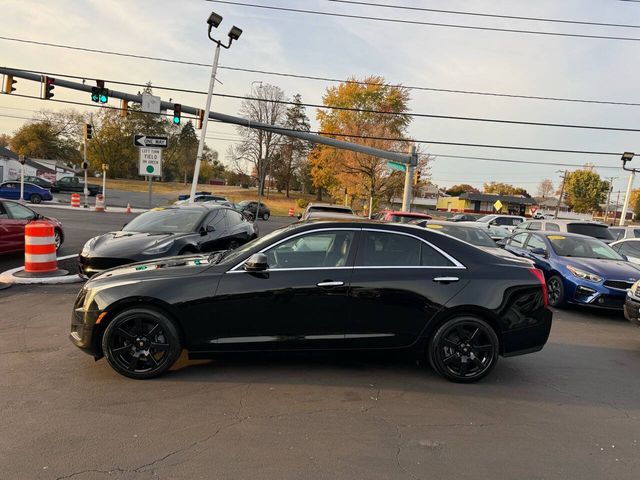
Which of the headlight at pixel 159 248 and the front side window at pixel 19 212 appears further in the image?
the front side window at pixel 19 212

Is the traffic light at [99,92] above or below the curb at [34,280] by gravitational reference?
above

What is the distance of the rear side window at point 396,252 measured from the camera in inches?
167

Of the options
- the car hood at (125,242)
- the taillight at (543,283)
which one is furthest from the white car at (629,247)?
the car hood at (125,242)

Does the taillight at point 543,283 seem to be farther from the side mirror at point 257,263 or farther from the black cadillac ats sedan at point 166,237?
the black cadillac ats sedan at point 166,237

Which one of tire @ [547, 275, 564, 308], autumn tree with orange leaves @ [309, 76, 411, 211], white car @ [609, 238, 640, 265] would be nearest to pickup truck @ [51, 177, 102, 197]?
autumn tree with orange leaves @ [309, 76, 411, 211]

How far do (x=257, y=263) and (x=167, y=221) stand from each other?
5.07 m

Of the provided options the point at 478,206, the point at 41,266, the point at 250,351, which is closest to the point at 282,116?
the point at 478,206

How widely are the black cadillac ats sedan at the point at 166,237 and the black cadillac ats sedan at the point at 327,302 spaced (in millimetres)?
Answer: 2636

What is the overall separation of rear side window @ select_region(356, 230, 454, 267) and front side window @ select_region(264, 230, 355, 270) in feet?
0.60

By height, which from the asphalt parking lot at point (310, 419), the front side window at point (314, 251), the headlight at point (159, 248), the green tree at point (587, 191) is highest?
the green tree at point (587, 191)

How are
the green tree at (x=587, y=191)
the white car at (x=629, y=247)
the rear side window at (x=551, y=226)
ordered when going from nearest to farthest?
the white car at (x=629, y=247) < the rear side window at (x=551, y=226) < the green tree at (x=587, y=191)

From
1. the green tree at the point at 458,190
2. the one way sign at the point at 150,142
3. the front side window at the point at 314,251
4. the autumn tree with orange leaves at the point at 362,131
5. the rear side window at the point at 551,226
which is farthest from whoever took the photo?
the green tree at the point at 458,190

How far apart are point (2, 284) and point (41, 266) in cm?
71

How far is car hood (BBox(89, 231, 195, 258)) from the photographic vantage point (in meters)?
6.77
